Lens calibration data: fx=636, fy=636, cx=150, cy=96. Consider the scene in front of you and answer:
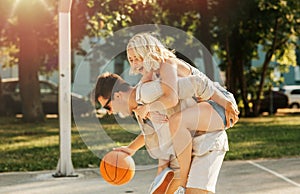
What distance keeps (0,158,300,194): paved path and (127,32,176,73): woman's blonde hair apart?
12.2ft

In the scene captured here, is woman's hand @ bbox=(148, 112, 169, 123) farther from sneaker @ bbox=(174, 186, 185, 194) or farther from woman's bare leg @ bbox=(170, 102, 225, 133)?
sneaker @ bbox=(174, 186, 185, 194)

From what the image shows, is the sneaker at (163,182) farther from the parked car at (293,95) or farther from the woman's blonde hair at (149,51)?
the parked car at (293,95)

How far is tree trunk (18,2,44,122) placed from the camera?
21547mm

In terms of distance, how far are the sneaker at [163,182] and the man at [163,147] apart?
0.15 ft

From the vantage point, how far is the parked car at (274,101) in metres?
32.4

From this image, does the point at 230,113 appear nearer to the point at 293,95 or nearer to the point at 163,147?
the point at 163,147

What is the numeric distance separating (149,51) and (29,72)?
18.1 m

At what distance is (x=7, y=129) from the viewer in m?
19.2

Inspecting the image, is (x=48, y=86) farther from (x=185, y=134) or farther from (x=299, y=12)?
(x=185, y=134)

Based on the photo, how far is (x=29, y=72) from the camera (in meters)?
22.0

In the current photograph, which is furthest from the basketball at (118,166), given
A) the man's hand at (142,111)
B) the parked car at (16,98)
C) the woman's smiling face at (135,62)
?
the parked car at (16,98)

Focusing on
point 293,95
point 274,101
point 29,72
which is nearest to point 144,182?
point 29,72

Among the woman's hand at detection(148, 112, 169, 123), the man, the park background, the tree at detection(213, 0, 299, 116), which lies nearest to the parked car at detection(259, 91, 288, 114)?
the park background

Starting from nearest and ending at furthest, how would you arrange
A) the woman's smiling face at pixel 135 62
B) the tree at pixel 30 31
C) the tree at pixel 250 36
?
the woman's smiling face at pixel 135 62 < the tree at pixel 30 31 < the tree at pixel 250 36
